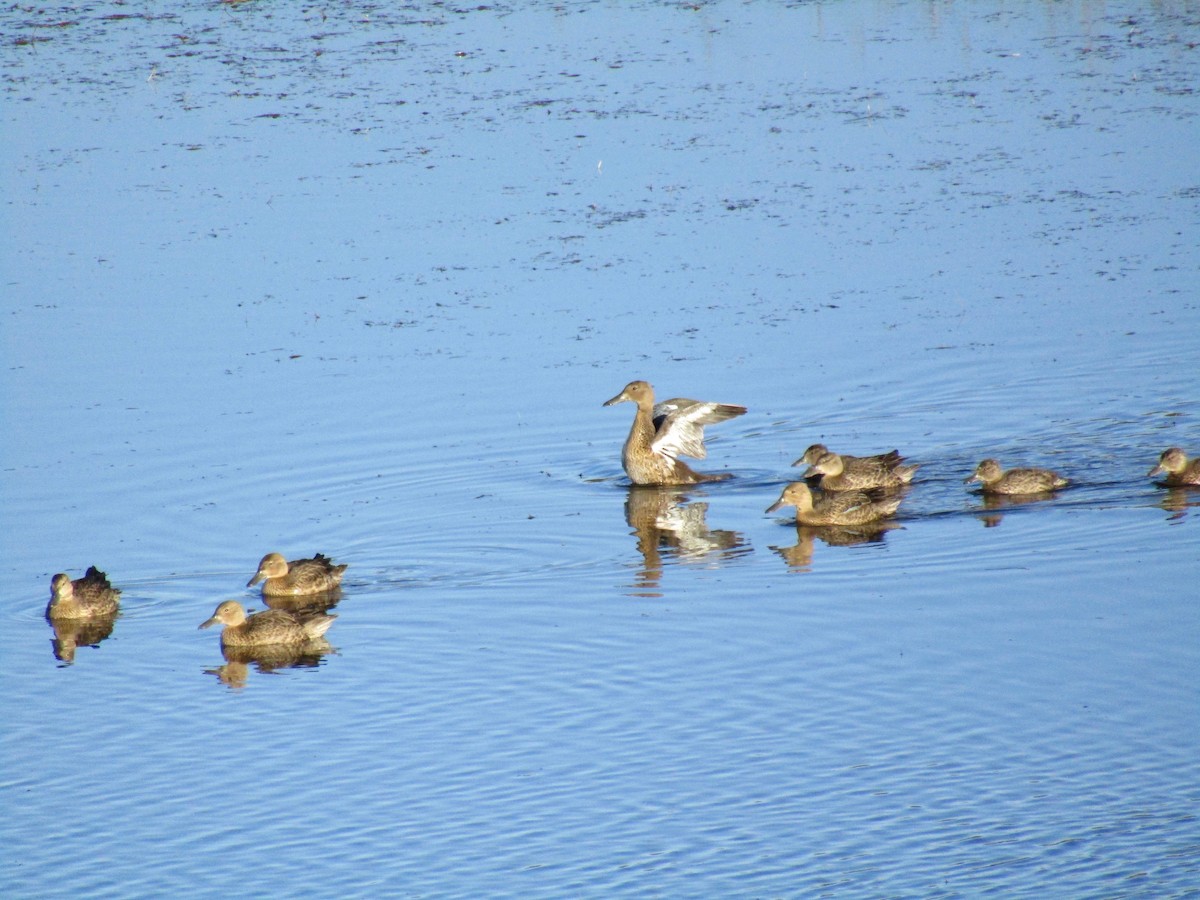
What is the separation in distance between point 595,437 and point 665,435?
96 centimetres

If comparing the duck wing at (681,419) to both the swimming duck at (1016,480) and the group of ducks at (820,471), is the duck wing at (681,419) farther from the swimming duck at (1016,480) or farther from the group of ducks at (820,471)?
the swimming duck at (1016,480)

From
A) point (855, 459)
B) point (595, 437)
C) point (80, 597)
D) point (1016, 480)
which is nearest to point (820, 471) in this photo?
point (855, 459)

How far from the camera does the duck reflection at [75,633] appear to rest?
11.1m

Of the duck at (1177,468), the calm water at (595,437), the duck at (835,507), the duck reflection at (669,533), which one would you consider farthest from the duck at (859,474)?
the duck at (1177,468)

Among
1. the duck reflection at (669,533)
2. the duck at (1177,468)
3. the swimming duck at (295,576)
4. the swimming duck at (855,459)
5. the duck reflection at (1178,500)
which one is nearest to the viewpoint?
the swimming duck at (295,576)

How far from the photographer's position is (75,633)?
11266mm

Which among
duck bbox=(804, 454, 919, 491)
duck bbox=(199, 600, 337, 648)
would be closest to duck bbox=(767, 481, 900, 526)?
duck bbox=(804, 454, 919, 491)

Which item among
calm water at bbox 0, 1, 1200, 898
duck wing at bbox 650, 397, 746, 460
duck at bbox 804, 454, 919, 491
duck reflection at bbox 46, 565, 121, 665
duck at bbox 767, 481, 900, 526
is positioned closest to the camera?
calm water at bbox 0, 1, 1200, 898

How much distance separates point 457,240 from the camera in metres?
20.2

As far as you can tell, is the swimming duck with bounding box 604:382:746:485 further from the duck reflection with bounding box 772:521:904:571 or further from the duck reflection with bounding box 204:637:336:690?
the duck reflection with bounding box 204:637:336:690

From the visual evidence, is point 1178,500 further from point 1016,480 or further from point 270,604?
point 270,604

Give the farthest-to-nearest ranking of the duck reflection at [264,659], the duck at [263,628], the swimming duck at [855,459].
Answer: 1. the swimming duck at [855,459]
2. the duck at [263,628]
3. the duck reflection at [264,659]

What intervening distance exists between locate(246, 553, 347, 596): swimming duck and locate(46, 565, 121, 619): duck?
3.09 feet

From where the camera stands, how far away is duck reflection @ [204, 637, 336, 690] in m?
10.6
